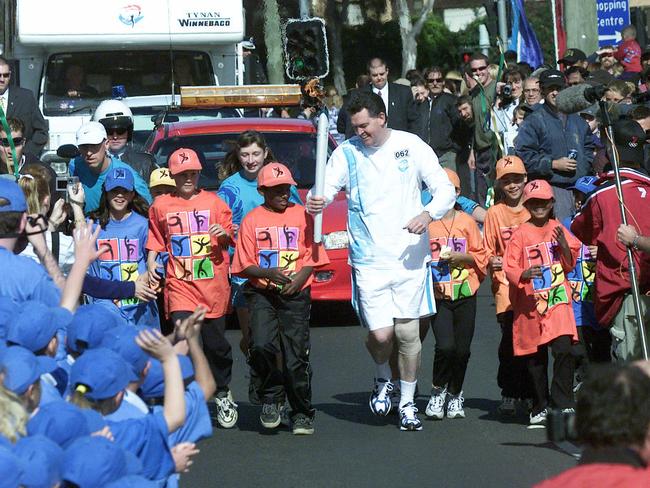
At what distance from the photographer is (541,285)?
9.45 meters

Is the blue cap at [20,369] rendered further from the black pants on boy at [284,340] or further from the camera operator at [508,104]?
the camera operator at [508,104]

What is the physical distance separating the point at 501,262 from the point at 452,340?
1.93ft

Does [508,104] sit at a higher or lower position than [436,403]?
higher

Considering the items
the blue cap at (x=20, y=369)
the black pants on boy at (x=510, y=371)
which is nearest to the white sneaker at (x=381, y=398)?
the black pants on boy at (x=510, y=371)

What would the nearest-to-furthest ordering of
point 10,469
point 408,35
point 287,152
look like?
point 10,469
point 287,152
point 408,35

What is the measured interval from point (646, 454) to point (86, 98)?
51.6 feet

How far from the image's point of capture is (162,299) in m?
10.9

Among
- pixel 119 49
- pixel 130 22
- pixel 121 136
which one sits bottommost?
pixel 121 136

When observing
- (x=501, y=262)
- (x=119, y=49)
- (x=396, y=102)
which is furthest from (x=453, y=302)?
(x=119, y=49)

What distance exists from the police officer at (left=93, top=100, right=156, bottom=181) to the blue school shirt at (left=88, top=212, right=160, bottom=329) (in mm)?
1683

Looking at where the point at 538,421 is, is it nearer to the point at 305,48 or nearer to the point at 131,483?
the point at 131,483

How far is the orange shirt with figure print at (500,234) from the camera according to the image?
10.0 m

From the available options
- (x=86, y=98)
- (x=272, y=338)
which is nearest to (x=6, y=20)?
(x=86, y=98)

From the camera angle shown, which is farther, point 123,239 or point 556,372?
point 123,239
